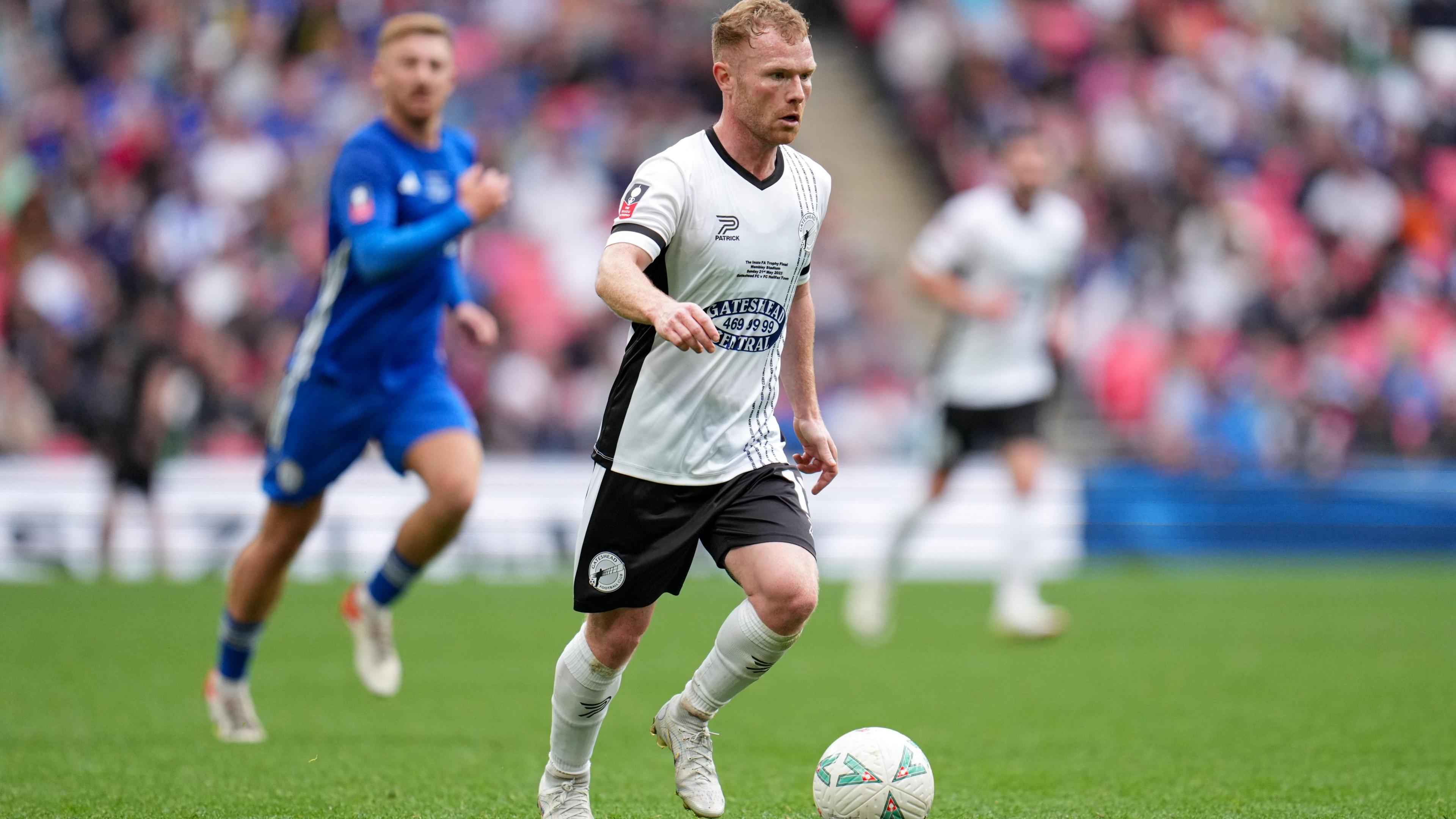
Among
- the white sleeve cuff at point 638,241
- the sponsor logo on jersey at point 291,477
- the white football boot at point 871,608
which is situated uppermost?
the white sleeve cuff at point 638,241

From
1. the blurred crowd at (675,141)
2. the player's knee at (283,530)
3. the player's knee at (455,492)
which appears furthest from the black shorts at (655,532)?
the blurred crowd at (675,141)

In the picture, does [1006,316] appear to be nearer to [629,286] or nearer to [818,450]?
[818,450]

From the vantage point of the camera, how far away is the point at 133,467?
558 inches

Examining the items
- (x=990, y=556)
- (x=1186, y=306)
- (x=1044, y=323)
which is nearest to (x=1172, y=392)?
(x=1186, y=306)

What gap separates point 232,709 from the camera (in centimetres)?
668

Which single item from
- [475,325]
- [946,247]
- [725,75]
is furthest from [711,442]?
[946,247]

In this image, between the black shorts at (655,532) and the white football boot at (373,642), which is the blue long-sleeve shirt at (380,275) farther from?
the black shorts at (655,532)

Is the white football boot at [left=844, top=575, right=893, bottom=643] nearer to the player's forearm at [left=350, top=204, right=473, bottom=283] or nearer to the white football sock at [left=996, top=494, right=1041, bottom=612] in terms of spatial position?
the white football sock at [left=996, top=494, right=1041, bottom=612]

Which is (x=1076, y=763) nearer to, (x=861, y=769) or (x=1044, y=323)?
(x=861, y=769)

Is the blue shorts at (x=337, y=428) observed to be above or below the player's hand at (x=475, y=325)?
below

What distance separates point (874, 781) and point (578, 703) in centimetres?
90

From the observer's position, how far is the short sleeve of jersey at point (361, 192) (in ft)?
20.7

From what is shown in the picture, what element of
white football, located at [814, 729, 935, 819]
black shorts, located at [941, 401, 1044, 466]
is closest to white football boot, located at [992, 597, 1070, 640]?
black shorts, located at [941, 401, 1044, 466]

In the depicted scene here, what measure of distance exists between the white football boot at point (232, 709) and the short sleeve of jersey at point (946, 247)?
5.49 metres
